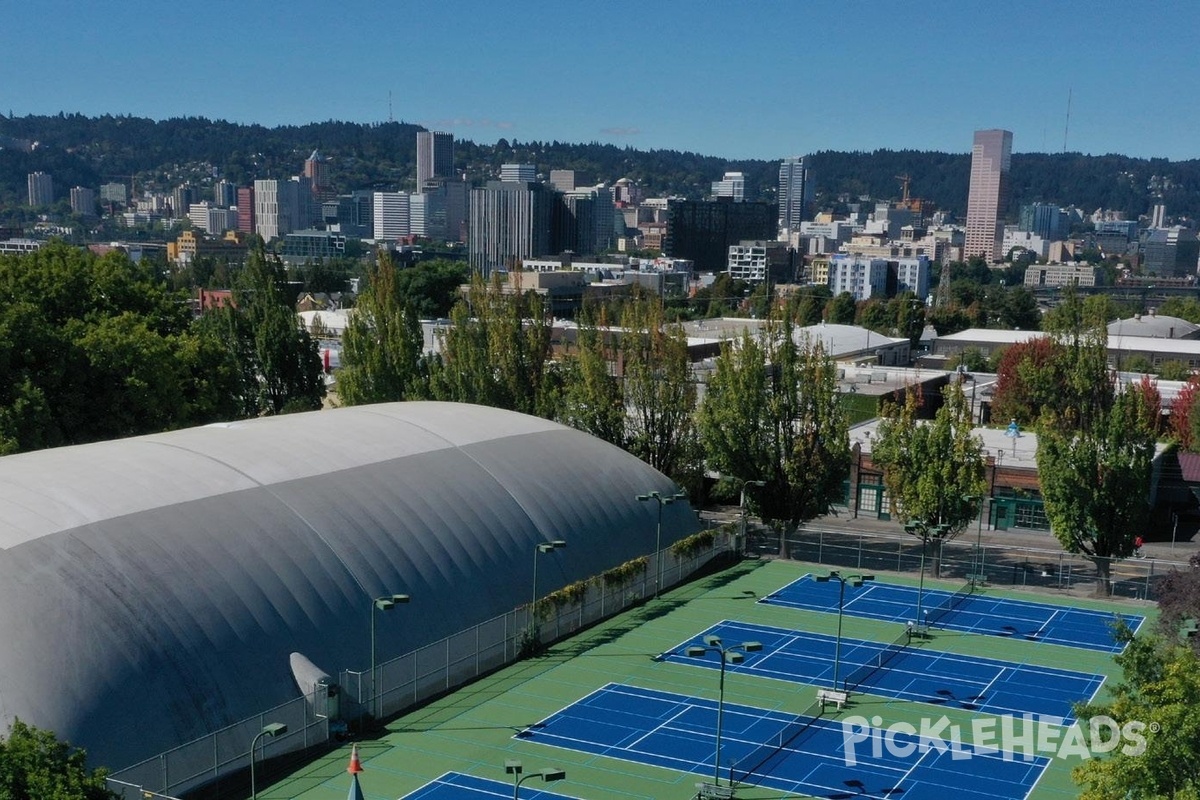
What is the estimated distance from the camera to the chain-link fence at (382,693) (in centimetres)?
2417

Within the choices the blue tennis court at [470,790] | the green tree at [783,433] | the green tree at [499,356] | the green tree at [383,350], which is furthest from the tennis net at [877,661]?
the green tree at [383,350]

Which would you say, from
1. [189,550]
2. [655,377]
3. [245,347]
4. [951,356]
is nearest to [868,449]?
[655,377]

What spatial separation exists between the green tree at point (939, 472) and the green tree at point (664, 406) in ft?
28.7

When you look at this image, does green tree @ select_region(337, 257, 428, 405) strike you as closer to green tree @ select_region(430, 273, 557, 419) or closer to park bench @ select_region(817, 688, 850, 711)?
green tree @ select_region(430, 273, 557, 419)

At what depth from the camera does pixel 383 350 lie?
191ft

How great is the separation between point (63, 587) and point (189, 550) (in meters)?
3.45

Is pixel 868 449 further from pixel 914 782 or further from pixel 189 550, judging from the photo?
pixel 189 550

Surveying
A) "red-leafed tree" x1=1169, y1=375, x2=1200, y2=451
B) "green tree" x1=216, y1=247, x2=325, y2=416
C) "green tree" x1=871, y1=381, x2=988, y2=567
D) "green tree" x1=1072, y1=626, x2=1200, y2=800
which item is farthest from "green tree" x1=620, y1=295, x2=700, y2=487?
"green tree" x1=1072, y1=626, x2=1200, y2=800

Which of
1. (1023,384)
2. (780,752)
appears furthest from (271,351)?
(1023,384)

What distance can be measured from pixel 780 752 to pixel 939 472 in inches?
745

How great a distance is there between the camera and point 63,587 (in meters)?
25.3

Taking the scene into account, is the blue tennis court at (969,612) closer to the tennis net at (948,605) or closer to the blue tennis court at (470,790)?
the tennis net at (948,605)

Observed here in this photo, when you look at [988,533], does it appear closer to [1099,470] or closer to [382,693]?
[1099,470]

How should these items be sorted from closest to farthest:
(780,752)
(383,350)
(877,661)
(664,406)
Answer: (780,752)
(877,661)
(664,406)
(383,350)
